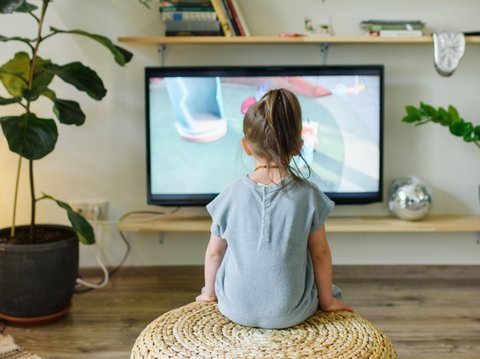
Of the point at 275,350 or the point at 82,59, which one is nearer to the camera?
the point at 275,350

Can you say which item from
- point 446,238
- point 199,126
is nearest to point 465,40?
point 446,238

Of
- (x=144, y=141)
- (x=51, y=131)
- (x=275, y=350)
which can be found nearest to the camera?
(x=275, y=350)

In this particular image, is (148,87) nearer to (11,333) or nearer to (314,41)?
(314,41)

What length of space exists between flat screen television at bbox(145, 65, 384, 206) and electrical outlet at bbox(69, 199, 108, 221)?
299 mm

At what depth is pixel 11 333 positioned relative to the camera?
91.7 inches

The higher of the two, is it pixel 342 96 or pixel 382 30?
pixel 382 30

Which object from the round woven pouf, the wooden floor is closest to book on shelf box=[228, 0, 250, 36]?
the wooden floor

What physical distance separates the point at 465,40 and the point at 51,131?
1.81 metres

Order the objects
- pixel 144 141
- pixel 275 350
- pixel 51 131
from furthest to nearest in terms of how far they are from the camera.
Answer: pixel 144 141
pixel 51 131
pixel 275 350

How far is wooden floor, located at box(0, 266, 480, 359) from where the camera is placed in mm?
2195

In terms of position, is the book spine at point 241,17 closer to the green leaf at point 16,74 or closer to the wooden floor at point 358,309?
the green leaf at point 16,74

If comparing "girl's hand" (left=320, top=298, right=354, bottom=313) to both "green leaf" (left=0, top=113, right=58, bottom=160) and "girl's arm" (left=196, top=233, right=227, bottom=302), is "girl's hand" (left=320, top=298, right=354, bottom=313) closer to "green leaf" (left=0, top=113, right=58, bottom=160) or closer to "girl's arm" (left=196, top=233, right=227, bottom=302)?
"girl's arm" (left=196, top=233, right=227, bottom=302)

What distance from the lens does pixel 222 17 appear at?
8.74 ft

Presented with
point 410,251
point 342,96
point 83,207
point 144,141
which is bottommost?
point 410,251
